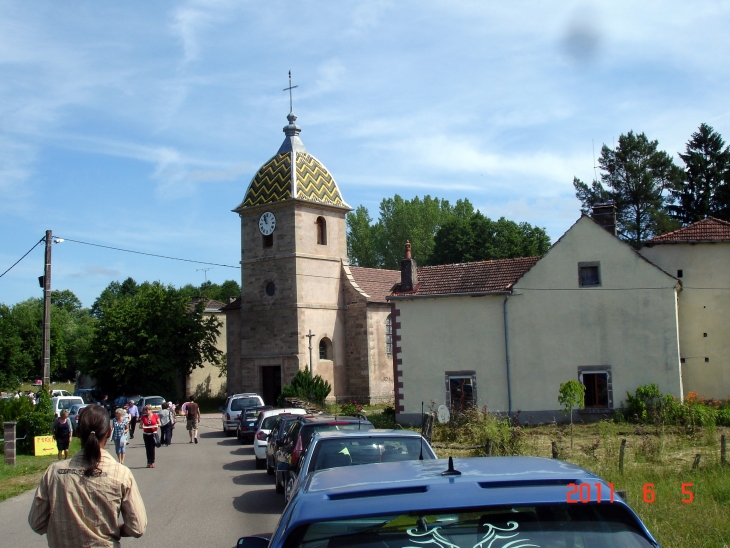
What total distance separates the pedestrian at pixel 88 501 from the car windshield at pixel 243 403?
2739 centimetres

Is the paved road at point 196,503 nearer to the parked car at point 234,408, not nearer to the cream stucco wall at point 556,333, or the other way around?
the parked car at point 234,408

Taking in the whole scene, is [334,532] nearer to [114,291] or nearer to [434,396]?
[434,396]

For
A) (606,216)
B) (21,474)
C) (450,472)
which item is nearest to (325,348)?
(606,216)

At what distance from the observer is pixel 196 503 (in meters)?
13.7

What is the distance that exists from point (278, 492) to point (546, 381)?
15093 mm

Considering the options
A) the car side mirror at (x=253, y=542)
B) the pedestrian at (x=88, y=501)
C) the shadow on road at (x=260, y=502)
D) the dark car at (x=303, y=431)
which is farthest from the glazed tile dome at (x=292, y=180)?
the car side mirror at (x=253, y=542)

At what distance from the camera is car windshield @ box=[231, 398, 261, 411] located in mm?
32031

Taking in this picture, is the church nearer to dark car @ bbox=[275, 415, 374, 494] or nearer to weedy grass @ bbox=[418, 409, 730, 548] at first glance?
weedy grass @ bbox=[418, 409, 730, 548]

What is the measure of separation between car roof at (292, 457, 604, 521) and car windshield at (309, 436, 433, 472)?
5.69m

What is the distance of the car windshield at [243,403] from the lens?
32.0 metres

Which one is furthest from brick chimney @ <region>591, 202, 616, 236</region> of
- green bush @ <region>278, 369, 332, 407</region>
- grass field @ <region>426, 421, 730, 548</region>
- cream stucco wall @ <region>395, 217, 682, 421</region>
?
green bush @ <region>278, 369, 332, 407</region>

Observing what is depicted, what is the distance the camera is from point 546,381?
89.1 feet

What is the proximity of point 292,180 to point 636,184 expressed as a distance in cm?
2979

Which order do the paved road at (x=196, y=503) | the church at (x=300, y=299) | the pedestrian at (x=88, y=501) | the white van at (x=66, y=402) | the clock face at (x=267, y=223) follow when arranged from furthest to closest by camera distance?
the clock face at (x=267, y=223) → the church at (x=300, y=299) → the white van at (x=66, y=402) → the paved road at (x=196, y=503) → the pedestrian at (x=88, y=501)
